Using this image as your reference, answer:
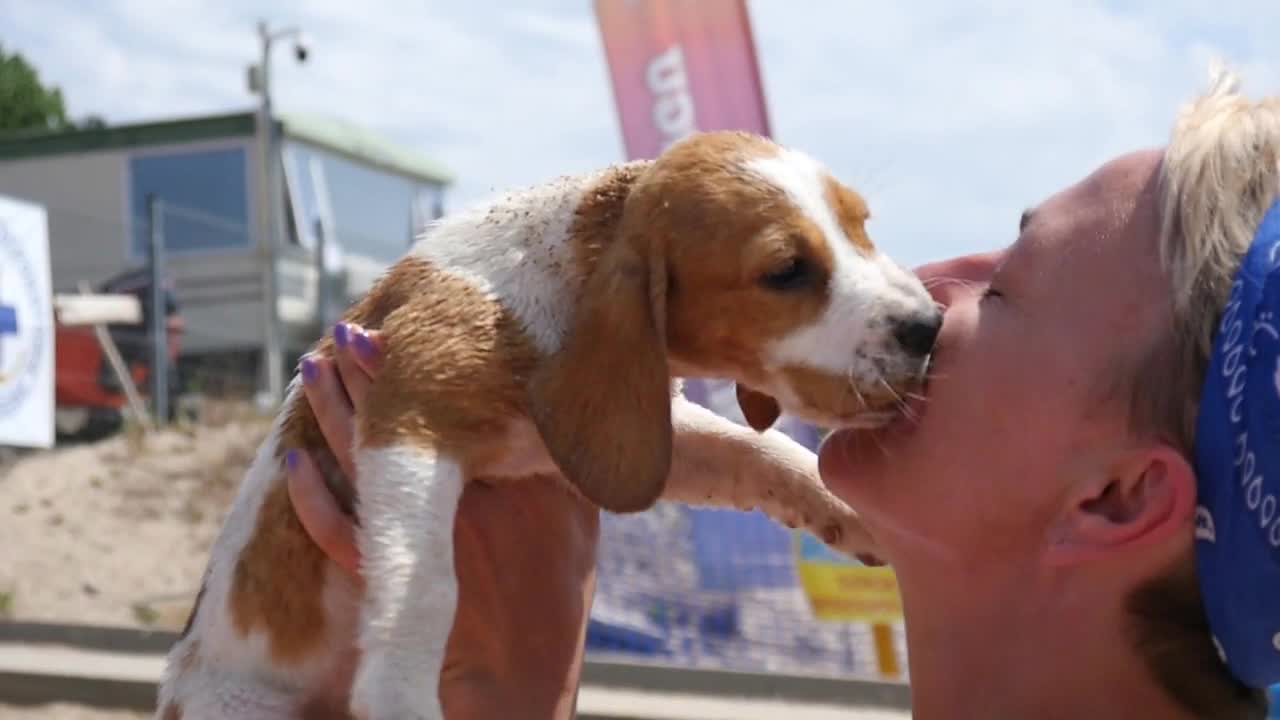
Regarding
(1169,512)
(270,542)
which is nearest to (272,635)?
(270,542)

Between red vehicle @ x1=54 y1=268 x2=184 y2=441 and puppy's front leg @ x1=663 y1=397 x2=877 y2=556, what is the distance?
11.3 m

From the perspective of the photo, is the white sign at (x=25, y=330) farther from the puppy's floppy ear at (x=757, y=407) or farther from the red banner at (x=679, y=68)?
the puppy's floppy ear at (x=757, y=407)

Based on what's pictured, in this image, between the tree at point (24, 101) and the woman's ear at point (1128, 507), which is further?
the tree at point (24, 101)

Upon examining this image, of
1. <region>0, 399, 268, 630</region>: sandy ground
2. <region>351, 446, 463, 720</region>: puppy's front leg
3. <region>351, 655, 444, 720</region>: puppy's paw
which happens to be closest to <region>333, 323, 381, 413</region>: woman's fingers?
<region>351, 446, 463, 720</region>: puppy's front leg

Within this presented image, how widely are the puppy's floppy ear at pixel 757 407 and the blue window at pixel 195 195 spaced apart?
16.5 m

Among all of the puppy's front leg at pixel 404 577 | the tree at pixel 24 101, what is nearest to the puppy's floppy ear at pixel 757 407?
the puppy's front leg at pixel 404 577

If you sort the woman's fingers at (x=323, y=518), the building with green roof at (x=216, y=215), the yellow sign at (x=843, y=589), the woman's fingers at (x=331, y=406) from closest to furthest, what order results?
the woman's fingers at (x=323, y=518) < the woman's fingers at (x=331, y=406) < the yellow sign at (x=843, y=589) < the building with green roof at (x=216, y=215)

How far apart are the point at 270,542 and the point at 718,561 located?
4.99m

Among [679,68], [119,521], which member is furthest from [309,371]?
[119,521]

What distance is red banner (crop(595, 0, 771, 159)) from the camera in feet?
21.7

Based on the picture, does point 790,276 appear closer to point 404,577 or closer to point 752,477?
point 752,477

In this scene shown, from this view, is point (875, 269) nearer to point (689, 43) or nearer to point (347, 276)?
point (689, 43)

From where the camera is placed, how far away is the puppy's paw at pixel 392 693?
1881 mm

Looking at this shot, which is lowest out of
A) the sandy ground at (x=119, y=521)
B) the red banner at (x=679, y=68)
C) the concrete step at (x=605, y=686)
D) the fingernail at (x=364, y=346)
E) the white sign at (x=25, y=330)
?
the sandy ground at (x=119, y=521)
